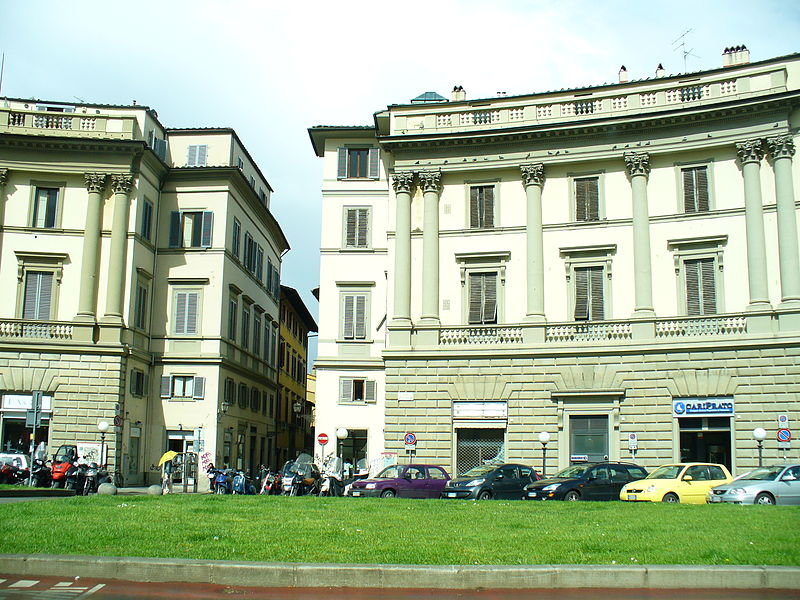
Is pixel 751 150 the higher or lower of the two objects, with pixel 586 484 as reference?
higher

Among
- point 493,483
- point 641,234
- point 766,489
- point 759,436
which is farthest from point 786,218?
point 493,483

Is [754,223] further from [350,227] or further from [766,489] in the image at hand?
[350,227]

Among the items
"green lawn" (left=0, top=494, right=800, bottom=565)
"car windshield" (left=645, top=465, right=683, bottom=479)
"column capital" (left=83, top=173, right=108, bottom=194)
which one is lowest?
"green lawn" (left=0, top=494, right=800, bottom=565)

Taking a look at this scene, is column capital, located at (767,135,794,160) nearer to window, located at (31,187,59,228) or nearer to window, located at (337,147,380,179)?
window, located at (337,147,380,179)

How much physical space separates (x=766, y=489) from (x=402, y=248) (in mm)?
19485

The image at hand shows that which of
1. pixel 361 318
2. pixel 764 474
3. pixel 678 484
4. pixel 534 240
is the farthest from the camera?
pixel 361 318

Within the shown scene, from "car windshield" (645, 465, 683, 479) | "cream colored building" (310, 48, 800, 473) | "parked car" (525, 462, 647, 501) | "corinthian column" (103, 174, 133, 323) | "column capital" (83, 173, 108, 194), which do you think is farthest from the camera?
"column capital" (83, 173, 108, 194)

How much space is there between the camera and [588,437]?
3612 cm

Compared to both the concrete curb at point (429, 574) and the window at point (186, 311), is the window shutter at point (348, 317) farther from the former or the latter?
the concrete curb at point (429, 574)

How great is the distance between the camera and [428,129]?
4025cm

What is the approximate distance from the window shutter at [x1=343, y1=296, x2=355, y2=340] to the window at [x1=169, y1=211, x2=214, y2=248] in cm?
975

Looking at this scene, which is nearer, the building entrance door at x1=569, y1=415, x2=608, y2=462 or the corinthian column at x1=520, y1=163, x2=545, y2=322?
the building entrance door at x1=569, y1=415, x2=608, y2=462

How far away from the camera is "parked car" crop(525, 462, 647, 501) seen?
2858cm

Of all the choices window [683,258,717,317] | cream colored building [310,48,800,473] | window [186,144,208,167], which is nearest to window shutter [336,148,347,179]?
cream colored building [310,48,800,473]
